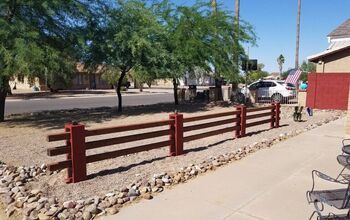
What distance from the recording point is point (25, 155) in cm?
891

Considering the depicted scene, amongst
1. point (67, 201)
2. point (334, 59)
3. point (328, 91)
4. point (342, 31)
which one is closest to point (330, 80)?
point (328, 91)

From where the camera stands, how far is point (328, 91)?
20125 mm

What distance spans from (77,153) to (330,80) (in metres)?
16.8

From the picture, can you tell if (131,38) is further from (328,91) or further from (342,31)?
(342,31)

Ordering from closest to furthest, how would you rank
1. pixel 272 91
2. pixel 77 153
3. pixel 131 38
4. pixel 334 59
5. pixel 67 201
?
pixel 67 201, pixel 77 153, pixel 131 38, pixel 334 59, pixel 272 91

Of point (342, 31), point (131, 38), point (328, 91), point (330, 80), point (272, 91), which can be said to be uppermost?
point (342, 31)

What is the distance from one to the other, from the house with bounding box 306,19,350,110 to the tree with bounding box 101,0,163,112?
8.48 metres

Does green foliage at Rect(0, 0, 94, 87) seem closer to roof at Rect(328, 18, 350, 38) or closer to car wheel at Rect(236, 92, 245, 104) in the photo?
car wheel at Rect(236, 92, 245, 104)

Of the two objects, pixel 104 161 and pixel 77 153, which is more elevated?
pixel 77 153

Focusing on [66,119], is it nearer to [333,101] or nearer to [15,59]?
[15,59]

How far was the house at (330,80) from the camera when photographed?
19.6 m

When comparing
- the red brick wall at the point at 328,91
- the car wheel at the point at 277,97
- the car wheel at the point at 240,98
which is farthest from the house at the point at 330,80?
the car wheel at the point at 240,98

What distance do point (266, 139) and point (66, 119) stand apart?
27.6 feet

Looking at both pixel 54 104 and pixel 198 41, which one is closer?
pixel 198 41
